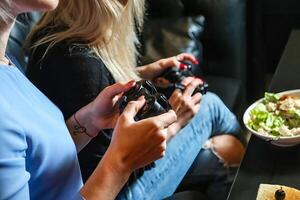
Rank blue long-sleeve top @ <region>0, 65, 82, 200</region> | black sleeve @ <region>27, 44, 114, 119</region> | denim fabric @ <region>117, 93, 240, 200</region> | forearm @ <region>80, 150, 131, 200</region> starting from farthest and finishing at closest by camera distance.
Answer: denim fabric @ <region>117, 93, 240, 200</region>, black sleeve @ <region>27, 44, 114, 119</region>, forearm @ <region>80, 150, 131, 200</region>, blue long-sleeve top @ <region>0, 65, 82, 200</region>

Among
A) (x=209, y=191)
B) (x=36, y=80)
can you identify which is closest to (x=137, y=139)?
(x=36, y=80)

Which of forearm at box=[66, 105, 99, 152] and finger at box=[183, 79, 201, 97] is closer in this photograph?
forearm at box=[66, 105, 99, 152]

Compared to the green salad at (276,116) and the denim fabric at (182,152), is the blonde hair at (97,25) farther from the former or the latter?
the green salad at (276,116)

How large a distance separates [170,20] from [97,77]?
89cm

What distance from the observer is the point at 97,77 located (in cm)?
113

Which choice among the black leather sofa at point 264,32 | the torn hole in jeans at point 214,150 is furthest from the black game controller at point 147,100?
the black leather sofa at point 264,32

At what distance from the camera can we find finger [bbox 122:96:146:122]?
0.93 meters

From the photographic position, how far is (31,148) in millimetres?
825

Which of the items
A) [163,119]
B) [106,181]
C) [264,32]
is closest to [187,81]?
[163,119]

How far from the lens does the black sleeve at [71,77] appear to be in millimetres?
1117

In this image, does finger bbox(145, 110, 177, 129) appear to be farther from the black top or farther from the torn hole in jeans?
the torn hole in jeans

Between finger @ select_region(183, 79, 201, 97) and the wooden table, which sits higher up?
the wooden table

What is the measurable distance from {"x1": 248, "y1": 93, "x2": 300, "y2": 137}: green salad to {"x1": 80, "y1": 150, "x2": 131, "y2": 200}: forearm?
0.31 meters

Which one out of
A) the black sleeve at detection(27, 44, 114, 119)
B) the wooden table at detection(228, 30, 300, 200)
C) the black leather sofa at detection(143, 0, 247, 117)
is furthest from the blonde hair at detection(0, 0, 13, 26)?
the black leather sofa at detection(143, 0, 247, 117)
